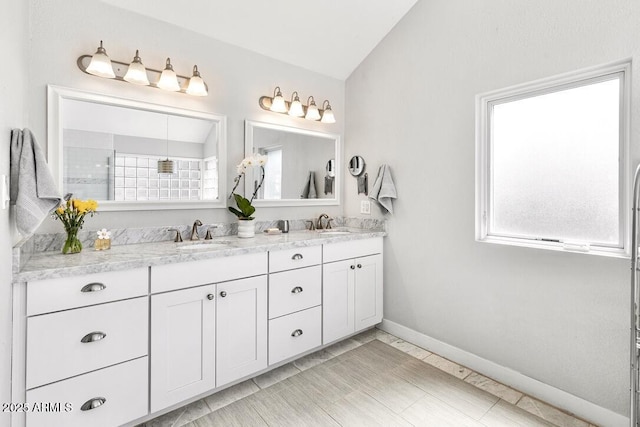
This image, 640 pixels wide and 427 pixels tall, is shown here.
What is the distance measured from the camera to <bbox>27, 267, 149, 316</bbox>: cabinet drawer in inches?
52.3

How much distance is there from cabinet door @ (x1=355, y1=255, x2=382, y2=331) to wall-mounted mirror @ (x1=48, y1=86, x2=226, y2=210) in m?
1.25

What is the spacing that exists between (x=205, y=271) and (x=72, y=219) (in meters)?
0.76

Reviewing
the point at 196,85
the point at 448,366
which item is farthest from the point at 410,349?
the point at 196,85

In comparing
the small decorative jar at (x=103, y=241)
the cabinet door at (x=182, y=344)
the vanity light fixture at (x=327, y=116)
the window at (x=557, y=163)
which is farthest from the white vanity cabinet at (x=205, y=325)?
the window at (x=557, y=163)

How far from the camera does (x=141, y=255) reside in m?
1.65

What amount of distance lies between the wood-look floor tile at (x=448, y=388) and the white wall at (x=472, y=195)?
271 millimetres

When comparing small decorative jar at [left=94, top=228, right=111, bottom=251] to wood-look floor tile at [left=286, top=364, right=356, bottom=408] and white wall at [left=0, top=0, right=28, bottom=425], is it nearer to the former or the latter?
white wall at [left=0, top=0, right=28, bottom=425]

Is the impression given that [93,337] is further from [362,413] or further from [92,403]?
[362,413]

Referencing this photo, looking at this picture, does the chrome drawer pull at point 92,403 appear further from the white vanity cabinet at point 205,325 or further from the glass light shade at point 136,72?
the glass light shade at point 136,72

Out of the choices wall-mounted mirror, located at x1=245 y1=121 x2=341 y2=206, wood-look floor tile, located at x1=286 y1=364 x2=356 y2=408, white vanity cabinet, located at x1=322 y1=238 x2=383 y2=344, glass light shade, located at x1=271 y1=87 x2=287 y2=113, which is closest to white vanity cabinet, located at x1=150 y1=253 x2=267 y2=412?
wood-look floor tile, located at x1=286 y1=364 x2=356 y2=408

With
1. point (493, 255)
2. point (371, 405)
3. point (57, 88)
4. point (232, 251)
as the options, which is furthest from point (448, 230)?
point (57, 88)

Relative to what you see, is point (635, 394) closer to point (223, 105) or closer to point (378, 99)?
point (378, 99)

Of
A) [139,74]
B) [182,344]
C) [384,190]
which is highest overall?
[139,74]

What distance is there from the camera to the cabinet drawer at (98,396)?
136 cm
